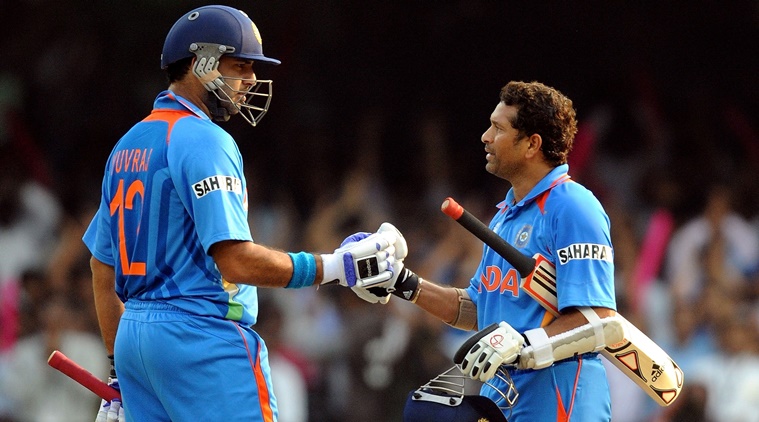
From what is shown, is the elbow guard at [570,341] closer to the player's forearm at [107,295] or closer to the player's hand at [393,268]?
the player's hand at [393,268]

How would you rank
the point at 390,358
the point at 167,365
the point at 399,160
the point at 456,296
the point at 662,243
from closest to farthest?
the point at 167,365 → the point at 456,296 → the point at 390,358 → the point at 662,243 → the point at 399,160

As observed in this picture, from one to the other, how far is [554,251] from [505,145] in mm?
527

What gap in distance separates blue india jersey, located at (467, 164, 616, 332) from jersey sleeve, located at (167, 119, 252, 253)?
109 centimetres

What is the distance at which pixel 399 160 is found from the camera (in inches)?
409

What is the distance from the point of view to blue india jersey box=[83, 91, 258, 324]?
4238mm

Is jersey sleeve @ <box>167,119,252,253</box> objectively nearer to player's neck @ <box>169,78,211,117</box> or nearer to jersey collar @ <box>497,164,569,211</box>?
player's neck @ <box>169,78,211,117</box>

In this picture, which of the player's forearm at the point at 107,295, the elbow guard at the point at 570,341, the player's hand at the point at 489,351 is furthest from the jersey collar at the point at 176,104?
the elbow guard at the point at 570,341

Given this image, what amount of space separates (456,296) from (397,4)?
18.9 ft

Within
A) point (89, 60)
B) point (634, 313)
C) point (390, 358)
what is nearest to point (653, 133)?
point (634, 313)

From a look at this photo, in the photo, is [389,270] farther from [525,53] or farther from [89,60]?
[89,60]

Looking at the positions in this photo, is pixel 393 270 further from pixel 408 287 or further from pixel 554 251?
pixel 554 251

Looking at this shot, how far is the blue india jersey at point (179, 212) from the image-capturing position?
13.9 ft

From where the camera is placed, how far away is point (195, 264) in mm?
4352

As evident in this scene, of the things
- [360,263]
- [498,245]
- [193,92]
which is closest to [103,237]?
[193,92]
